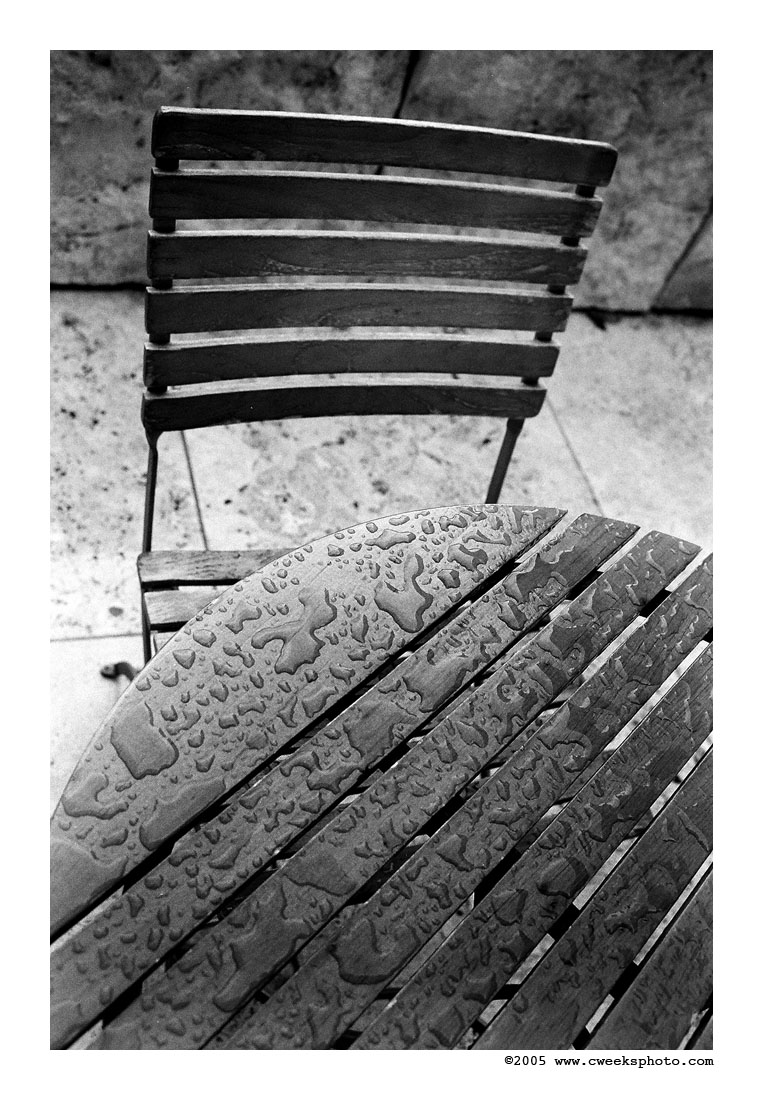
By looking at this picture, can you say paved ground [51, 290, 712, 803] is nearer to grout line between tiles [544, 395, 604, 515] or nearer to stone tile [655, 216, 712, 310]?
grout line between tiles [544, 395, 604, 515]

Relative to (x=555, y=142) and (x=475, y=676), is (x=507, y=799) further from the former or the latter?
(x=555, y=142)

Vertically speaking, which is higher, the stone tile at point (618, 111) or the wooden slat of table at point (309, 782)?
the stone tile at point (618, 111)

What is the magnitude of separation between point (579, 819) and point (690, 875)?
15 centimetres

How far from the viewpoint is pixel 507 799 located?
1167 mm

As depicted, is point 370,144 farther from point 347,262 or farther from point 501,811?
point 501,811

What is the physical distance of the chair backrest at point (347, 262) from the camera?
143 cm

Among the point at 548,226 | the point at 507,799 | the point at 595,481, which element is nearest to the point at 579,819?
the point at 507,799

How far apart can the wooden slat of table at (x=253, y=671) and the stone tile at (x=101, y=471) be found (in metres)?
0.92

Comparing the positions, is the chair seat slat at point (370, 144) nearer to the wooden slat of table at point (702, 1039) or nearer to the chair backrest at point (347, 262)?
the chair backrest at point (347, 262)

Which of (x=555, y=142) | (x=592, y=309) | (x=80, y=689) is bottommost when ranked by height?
(x=80, y=689)

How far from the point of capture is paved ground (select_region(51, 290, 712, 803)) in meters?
2.12

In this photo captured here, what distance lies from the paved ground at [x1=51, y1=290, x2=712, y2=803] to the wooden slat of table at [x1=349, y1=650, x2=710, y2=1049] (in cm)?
104

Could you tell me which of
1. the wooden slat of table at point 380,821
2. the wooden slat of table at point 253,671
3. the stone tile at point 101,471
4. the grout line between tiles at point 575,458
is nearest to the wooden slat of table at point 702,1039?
the wooden slat of table at point 380,821

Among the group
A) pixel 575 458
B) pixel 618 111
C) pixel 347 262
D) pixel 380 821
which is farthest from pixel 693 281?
pixel 380 821
